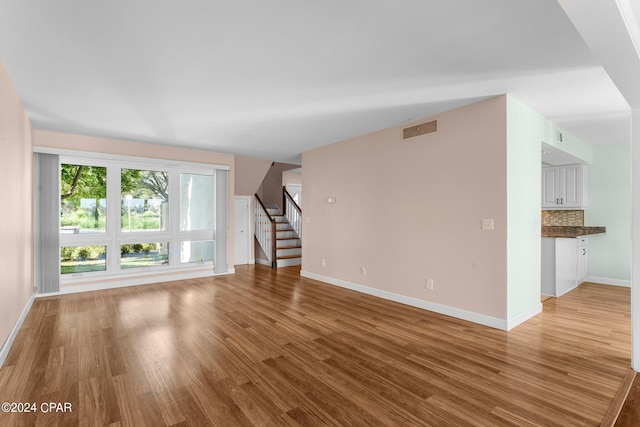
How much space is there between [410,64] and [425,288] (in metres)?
2.95

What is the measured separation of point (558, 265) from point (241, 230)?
703 centimetres

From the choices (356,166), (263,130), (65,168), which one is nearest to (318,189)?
(356,166)

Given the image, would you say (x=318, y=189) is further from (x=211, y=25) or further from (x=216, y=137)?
(x=211, y=25)

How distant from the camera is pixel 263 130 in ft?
16.8

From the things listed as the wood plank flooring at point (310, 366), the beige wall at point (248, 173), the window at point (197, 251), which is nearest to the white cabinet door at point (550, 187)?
the wood plank flooring at point (310, 366)

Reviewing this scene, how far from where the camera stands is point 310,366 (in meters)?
2.72

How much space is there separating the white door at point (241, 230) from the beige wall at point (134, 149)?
127 cm

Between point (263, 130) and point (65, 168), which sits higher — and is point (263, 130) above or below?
above

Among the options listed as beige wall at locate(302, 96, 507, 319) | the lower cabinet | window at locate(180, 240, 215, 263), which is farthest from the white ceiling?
window at locate(180, 240, 215, 263)

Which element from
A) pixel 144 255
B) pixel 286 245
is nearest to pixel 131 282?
pixel 144 255

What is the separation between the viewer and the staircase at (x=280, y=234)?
317 inches

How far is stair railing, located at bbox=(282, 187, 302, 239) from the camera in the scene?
362 inches

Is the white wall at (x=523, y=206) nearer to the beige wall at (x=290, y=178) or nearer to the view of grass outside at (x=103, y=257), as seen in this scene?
the view of grass outside at (x=103, y=257)

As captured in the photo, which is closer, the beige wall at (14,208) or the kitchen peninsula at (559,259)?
the beige wall at (14,208)
